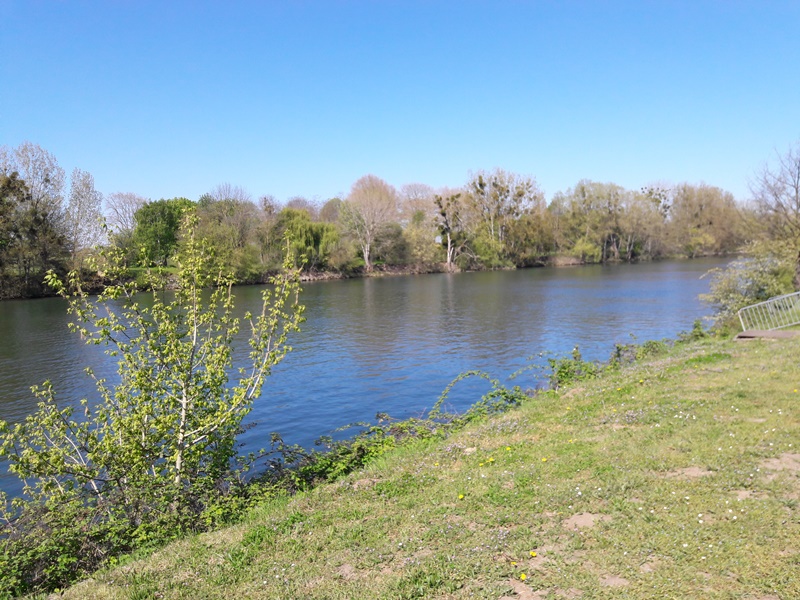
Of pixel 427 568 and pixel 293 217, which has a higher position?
pixel 293 217

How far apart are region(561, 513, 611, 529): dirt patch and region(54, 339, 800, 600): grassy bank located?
20mm

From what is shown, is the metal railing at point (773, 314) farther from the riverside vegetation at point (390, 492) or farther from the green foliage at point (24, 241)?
the green foliage at point (24, 241)

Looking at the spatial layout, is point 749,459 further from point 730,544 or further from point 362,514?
point 362,514

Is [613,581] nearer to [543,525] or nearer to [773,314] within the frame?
[543,525]

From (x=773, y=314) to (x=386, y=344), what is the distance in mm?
15579

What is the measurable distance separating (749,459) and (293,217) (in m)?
69.9

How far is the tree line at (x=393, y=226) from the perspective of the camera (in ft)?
174

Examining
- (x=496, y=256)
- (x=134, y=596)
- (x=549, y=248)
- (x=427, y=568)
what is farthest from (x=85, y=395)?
(x=549, y=248)

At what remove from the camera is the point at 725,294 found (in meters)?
24.6

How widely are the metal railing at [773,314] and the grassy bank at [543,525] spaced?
1232 cm

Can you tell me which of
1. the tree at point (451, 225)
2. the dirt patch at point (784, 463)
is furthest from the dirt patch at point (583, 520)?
the tree at point (451, 225)

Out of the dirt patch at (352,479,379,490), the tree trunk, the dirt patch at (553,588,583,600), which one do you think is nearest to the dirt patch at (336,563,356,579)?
the dirt patch at (553,588,583,600)

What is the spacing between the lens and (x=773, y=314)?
1981 cm

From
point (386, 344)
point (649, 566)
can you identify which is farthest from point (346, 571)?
point (386, 344)
